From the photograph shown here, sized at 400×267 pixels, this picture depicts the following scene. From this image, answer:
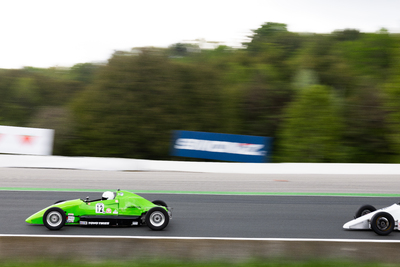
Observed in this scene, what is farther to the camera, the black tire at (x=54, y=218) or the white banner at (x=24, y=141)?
the white banner at (x=24, y=141)

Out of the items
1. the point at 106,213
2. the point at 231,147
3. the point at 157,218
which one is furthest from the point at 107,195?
the point at 231,147

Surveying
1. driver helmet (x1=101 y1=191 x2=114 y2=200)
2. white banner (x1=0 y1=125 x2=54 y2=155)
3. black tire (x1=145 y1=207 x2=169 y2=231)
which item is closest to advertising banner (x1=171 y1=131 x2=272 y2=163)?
white banner (x1=0 y1=125 x2=54 y2=155)

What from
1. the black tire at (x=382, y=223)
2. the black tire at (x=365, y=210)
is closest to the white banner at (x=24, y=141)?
the black tire at (x=365, y=210)

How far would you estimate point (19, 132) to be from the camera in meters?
15.7

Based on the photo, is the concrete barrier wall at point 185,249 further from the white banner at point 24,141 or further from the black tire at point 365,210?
the white banner at point 24,141

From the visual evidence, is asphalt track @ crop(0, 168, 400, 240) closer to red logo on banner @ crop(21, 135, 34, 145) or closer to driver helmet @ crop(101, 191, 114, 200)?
driver helmet @ crop(101, 191, 114, 200)

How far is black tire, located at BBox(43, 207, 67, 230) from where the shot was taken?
6398 millimetres

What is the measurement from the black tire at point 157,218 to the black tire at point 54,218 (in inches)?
Result: 48.8

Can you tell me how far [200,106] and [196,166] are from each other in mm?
7938

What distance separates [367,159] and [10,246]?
20607 millimetres

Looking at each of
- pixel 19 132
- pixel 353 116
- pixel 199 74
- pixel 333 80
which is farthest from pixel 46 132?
pixel 333 80

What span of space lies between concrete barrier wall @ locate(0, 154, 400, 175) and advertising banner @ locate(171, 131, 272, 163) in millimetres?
2645

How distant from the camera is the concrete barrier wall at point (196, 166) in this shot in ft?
45.5

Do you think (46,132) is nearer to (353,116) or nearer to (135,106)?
(135,106)
